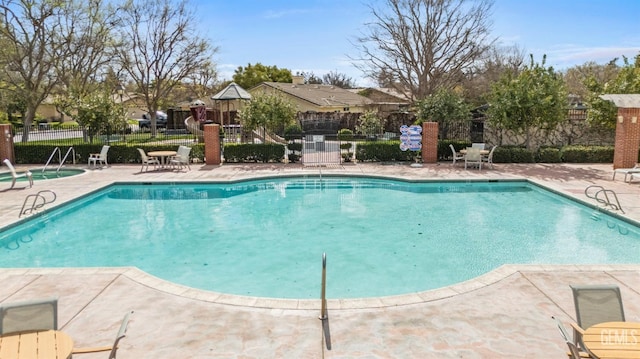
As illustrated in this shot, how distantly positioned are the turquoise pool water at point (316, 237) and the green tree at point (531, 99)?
4.50 metres

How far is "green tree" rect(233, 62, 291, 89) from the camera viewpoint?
2240 inches

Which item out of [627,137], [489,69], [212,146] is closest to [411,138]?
[627,137]

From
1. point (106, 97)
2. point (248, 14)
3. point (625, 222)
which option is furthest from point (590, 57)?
point (106, 97)

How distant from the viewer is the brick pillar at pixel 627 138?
17.7 metres

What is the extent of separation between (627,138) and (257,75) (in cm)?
4589

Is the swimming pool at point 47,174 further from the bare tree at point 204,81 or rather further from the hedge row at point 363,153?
the bare tree at point 204,81

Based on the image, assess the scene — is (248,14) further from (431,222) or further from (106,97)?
(431,222)

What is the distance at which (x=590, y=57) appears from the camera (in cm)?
4878

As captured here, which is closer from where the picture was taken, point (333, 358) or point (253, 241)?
point (333, 358)

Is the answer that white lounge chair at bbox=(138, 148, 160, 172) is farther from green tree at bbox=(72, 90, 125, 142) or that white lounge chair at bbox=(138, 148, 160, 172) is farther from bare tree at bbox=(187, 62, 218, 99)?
bare tree at bbox=(187, 62, 218, 99)

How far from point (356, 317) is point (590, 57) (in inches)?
2133

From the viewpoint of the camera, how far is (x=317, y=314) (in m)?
5.64

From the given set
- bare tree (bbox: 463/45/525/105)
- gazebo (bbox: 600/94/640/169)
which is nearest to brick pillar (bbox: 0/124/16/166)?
bare tree (bbox: 463/45/525/105)

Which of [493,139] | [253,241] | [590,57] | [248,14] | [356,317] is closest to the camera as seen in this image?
[356,317]
